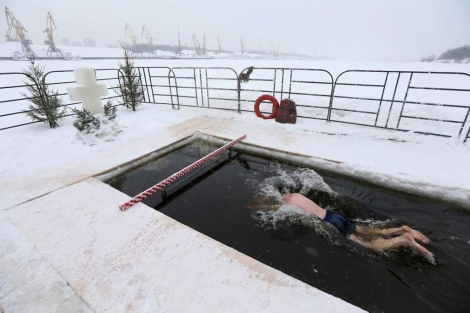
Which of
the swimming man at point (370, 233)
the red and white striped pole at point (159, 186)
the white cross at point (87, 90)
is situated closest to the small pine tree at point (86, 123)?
the white cross at point (87, 90)

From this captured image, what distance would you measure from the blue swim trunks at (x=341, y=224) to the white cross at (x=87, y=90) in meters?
6.59

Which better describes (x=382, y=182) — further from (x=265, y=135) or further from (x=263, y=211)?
(x=265, y=135)

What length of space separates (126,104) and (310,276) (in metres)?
7.90

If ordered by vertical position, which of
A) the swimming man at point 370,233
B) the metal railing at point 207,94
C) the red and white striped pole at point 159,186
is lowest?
the swimming man at point 370,233

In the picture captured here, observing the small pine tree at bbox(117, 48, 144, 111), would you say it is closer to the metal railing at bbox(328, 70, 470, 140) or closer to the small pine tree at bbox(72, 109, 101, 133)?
the small pine tree at bbox(72, 109, 101, 133)

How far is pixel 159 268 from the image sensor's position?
2.12 meters

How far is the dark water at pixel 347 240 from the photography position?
208cm

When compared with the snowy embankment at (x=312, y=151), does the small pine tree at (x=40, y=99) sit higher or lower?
higher

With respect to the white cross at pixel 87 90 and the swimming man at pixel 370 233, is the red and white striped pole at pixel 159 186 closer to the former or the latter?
the swimming man at pixel 370 233

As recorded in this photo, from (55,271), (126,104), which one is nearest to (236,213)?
(55,271)

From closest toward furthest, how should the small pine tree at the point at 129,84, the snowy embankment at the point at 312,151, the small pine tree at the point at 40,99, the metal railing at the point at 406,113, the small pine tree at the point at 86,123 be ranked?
1. the snowy embankment at the point at 312,151
2. the metal railing at the point at 406,113
3. the small pine tree at the point at 86,123
4. the small pine tree at the point at 40,99
5. the small pine tree at the point at 129,84

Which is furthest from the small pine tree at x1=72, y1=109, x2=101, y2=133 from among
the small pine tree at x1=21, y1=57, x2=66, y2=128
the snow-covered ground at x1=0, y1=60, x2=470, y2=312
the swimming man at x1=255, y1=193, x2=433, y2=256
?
the swimming man at x1=255, y1=193, x2=433, y2=256

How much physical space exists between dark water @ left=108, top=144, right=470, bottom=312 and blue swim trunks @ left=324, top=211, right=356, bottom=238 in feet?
0.32

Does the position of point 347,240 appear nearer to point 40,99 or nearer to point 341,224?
point 341,224
